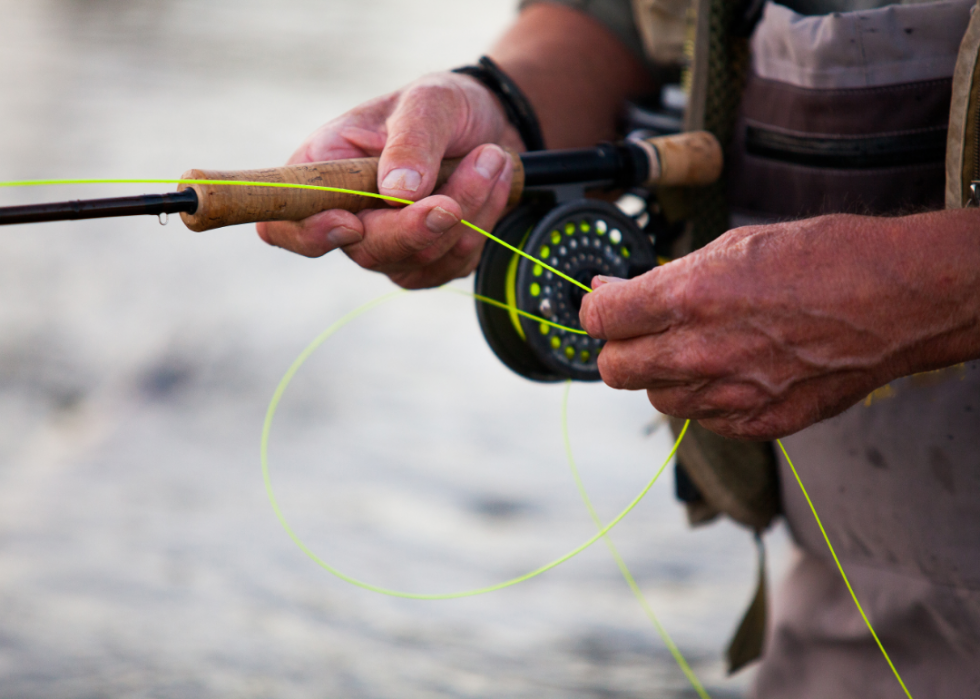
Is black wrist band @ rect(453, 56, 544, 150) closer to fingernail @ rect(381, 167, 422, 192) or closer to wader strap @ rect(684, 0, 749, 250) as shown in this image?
wader strap @ rect(684, 0, 749, 250)

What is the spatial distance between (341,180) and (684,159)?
551 mm

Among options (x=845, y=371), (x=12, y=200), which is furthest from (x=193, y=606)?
(x=12, y=200)

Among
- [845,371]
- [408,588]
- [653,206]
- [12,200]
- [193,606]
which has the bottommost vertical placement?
[408,588]

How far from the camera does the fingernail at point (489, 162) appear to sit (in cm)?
113

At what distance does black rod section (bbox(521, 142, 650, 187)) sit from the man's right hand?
70 mm

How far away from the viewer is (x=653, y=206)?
1.43m

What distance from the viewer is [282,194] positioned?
1.01 metres

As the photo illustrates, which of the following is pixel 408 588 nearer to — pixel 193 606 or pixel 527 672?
pixel 527 672

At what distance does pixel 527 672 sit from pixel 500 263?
4.94ft

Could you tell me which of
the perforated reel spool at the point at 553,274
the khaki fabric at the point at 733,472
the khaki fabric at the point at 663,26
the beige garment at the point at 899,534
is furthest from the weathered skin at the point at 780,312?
the khaki fabric at the point at 663,26

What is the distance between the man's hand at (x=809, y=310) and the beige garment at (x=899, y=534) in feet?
0.97

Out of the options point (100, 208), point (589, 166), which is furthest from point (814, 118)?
point (100, 208)

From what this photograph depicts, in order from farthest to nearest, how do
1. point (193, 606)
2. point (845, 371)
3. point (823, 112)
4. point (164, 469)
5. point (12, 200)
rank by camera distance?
1. point (12, 200)
2. point (164, 469)
3. point (193, 606)
4. point (823, 112)
5. point (845, 371)

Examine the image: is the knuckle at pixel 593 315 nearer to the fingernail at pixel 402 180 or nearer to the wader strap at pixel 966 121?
the fingernail at pixel 402 180
